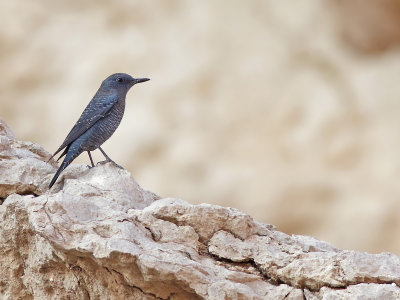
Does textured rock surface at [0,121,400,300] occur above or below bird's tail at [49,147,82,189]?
below

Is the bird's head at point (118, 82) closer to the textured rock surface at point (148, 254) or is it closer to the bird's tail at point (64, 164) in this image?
the bird's tail at point (64, 164)

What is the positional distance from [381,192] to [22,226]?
721cm

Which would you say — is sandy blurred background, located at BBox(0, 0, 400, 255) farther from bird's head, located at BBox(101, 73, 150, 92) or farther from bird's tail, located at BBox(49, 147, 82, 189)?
bird's tail, located at BBox(49, 147, 82, 189)

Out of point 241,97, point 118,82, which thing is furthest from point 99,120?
point 241,97

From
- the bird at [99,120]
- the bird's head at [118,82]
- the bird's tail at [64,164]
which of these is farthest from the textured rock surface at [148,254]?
the bird's head at [118,82]

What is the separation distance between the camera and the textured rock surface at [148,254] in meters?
3.81

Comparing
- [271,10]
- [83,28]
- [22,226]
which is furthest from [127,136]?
[22,226]

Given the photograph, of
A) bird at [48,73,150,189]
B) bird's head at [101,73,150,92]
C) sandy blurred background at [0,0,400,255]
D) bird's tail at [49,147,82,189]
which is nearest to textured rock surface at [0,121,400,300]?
bird's tail at [49,147,82,189]

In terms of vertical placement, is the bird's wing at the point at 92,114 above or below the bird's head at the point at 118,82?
below

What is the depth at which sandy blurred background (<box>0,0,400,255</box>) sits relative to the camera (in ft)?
36.0

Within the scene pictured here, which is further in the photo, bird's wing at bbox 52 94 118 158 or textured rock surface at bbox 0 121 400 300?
bird's wing at bbox 52 94 118 158

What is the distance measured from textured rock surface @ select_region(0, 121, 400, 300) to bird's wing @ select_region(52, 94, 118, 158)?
631mm

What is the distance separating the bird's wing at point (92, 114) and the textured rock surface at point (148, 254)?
2.07 ft

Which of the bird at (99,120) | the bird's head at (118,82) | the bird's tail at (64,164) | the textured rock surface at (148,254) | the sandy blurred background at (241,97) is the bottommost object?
the textured rock surface at (148,254)
